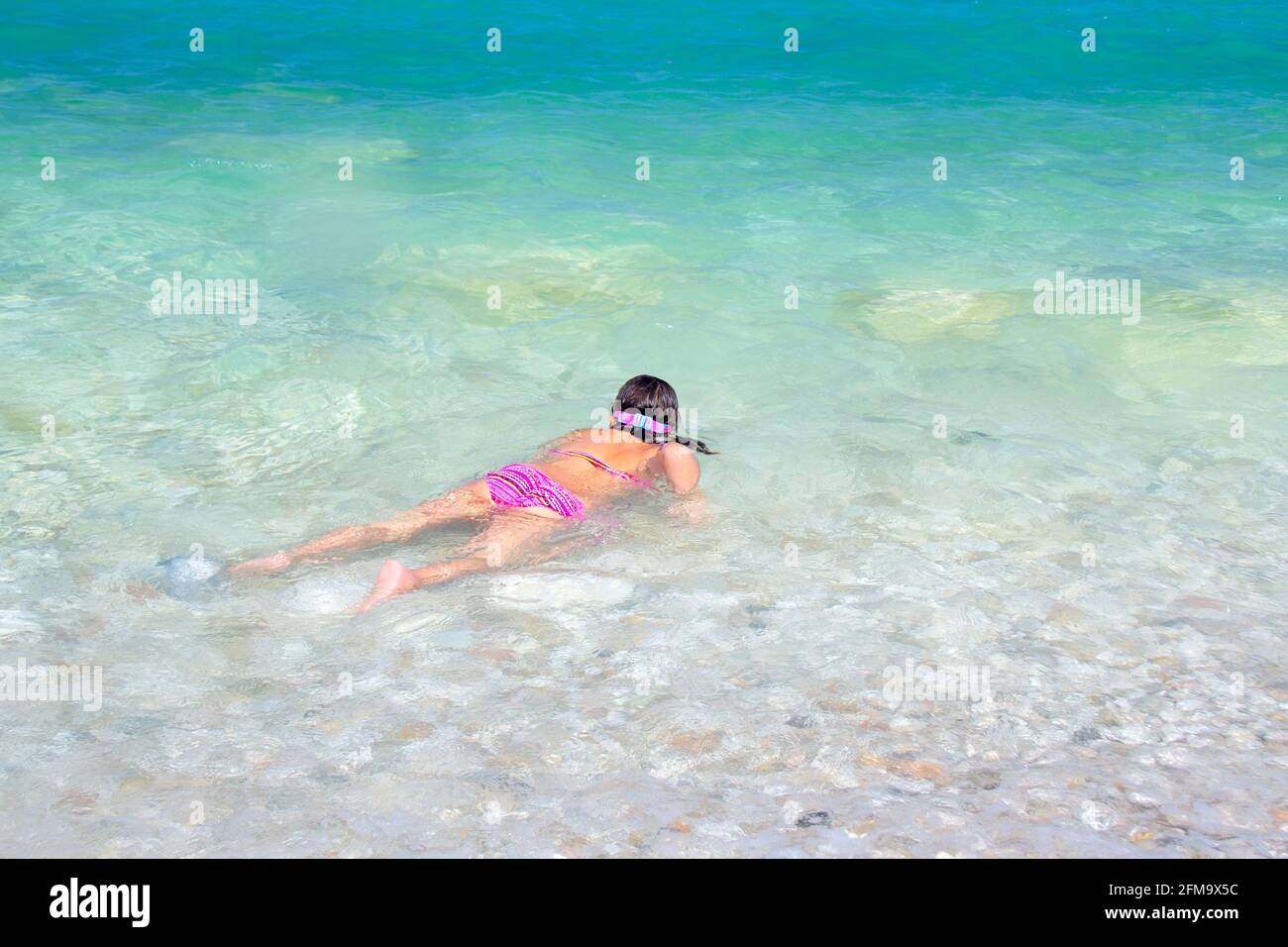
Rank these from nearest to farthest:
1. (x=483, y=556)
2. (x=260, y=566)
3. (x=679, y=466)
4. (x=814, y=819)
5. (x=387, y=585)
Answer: (x=814, y=819), (x=387, y=585), (x=260, y=566), (x=483, y=556), (x=679, y=466)

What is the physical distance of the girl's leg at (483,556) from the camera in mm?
4023

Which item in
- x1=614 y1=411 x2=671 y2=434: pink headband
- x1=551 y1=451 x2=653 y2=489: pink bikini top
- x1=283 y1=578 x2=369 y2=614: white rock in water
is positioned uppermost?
x1=614 y1=411 x2=671 y2=434: pink headband

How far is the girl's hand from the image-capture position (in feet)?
13.6

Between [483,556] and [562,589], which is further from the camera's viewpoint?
[483,556]

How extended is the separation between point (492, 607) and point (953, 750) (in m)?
1.59

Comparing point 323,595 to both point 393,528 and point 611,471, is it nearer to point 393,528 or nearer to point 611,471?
point 393,528

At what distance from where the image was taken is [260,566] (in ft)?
13.6

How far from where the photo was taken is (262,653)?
373 cm

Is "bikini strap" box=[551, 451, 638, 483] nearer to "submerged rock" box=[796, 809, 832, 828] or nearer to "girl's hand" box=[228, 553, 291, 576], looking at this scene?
"girl's hand" box=[228, 553, 291, 576]

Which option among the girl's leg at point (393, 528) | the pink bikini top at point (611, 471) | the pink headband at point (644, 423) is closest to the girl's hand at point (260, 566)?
the girl's leg at point (393, 528)

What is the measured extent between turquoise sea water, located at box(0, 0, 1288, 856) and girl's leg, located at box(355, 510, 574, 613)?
84 millimetres

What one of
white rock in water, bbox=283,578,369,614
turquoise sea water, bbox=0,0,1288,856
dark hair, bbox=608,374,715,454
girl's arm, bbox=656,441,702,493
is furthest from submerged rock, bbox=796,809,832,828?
dark hair, bbox=608,374,715,454

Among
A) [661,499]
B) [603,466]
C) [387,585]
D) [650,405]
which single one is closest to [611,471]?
[603,466]

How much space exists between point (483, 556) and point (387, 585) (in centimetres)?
41
